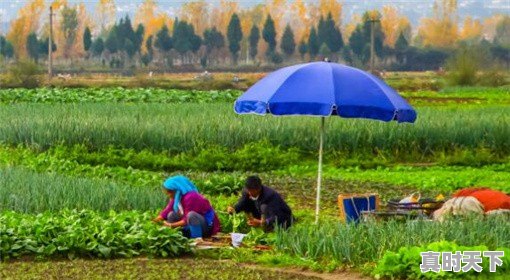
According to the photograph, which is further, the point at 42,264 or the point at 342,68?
the point at 342,68

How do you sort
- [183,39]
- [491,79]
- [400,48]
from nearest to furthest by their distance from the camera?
1. [491,79]
2. [183,39]
3. [400,48]

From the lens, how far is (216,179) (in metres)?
16.8

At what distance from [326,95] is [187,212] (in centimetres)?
193

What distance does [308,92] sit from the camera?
12828mm

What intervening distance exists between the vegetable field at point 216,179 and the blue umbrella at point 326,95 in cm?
123

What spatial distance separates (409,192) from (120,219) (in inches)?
272

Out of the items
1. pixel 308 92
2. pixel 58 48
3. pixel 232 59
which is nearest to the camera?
pixel 308 92

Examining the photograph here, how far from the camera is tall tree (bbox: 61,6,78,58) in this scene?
126 m

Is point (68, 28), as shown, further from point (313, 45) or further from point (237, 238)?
point (237, 238)

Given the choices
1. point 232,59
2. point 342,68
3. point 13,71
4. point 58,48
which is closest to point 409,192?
point 342,68

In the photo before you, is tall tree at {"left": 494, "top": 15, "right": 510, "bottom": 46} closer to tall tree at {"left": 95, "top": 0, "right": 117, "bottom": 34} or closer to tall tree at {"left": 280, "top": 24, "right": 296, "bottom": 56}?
tall tree at {"left": 280, "top": 24, "right": 296, "bottom": 56}

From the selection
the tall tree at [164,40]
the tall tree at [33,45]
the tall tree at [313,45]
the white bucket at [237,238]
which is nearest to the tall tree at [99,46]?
the tall tree at [33,45]

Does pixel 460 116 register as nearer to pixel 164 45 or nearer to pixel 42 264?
pixel 42 264

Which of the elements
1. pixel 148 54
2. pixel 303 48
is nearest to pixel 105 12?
pixel 148 54
